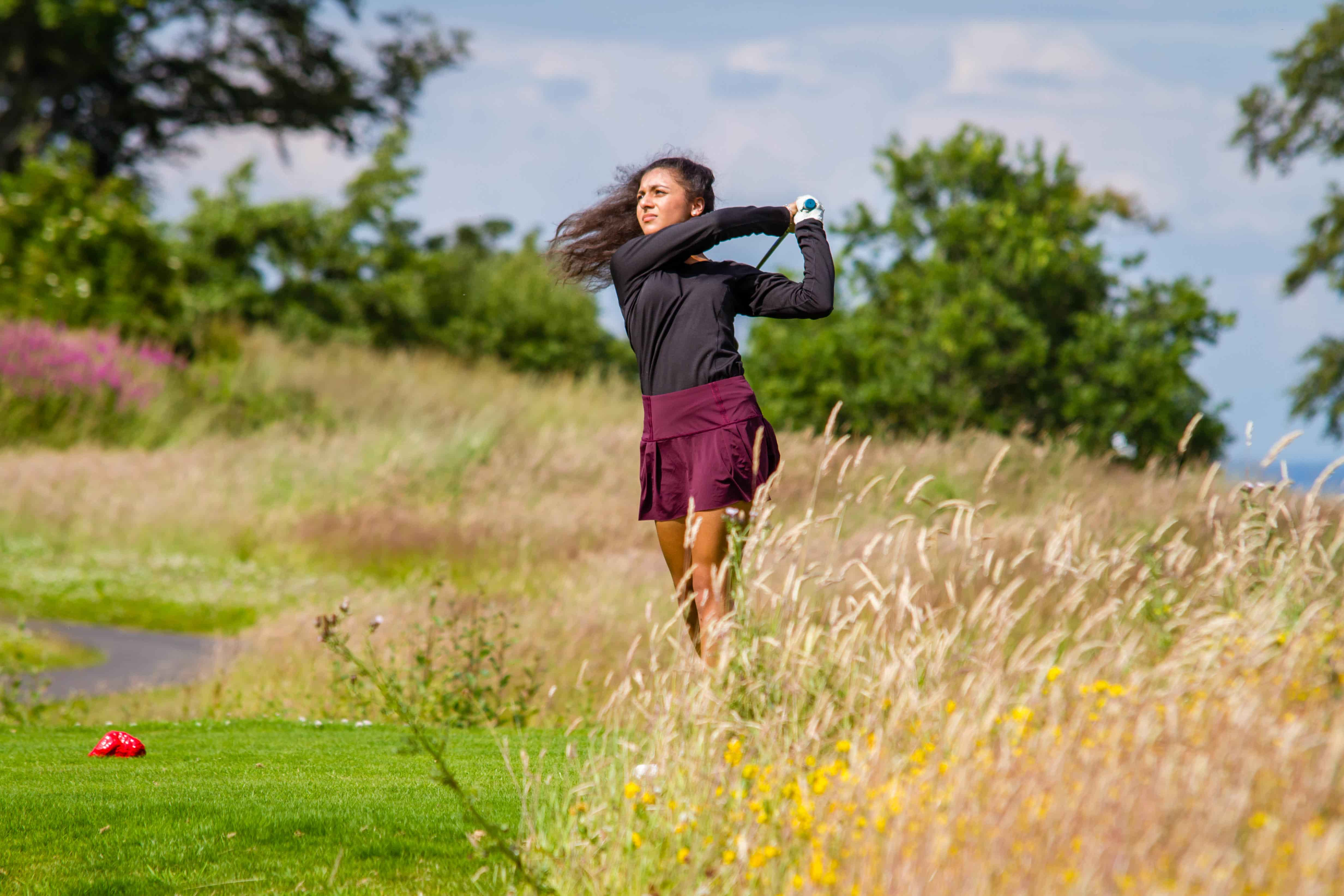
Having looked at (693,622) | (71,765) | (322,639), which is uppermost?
(322,639)

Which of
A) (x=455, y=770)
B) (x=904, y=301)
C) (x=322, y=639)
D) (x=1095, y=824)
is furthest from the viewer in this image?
(x=904, y=301)

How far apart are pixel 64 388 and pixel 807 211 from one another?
16.7 m

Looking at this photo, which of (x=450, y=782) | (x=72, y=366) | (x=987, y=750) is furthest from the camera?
(x=72, y=366)

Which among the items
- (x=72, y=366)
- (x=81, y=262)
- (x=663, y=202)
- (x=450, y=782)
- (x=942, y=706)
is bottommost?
(x=72, y=366)

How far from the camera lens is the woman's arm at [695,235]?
15.9 ft

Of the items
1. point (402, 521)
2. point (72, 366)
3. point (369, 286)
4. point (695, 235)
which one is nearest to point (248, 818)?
point (695, 235)

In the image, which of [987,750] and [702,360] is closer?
[987,750]

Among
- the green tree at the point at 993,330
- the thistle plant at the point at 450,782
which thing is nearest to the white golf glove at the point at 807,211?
the thistle plant at the point at 450,782

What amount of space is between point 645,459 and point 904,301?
1133cm

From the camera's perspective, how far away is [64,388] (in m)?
18.9

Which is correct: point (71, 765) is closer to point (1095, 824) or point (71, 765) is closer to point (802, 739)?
point (802, 739)

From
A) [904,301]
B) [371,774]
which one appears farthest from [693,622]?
[904,301]

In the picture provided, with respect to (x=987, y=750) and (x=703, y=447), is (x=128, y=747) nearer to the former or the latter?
(x=703, y=447)

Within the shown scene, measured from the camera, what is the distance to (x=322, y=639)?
3406mm
